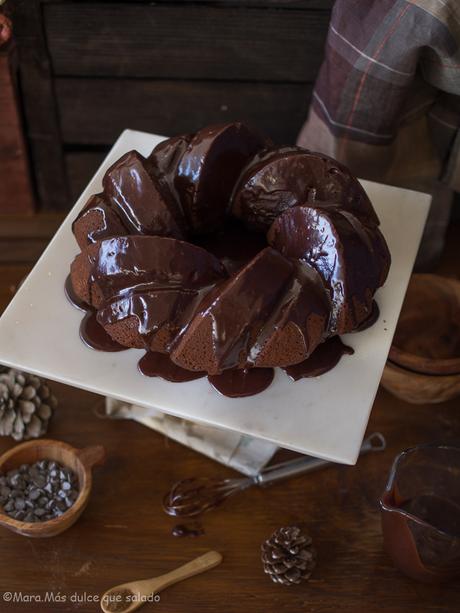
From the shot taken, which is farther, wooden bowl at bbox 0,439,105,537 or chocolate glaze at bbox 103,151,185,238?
wooden bowl at bbox 0,439,105,537

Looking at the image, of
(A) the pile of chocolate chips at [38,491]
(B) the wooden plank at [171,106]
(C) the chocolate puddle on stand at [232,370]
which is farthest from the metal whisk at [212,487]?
(B) the wooden plank at [171,106]

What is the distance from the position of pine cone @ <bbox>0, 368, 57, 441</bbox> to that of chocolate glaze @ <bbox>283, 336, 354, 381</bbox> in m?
0.33

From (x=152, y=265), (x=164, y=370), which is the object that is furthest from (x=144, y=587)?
(x=152, y=265)

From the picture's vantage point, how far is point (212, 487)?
0.88m

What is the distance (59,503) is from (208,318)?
31 cm

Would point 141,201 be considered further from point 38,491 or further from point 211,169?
point 38,491

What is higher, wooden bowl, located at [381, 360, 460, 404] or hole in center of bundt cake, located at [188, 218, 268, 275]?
hole in center of bundt cake, located at [188, 218, 268, 275]

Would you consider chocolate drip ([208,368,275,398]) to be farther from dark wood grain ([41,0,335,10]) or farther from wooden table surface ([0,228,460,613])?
dark wood grain ([41,0,335,10])

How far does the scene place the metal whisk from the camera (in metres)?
0.86

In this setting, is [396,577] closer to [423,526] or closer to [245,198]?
[423,526]

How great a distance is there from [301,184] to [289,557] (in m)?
0.39

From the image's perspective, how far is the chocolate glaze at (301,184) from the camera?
71 centimetres

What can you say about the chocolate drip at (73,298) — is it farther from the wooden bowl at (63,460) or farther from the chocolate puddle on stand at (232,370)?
the wooden bowl at (63,460)

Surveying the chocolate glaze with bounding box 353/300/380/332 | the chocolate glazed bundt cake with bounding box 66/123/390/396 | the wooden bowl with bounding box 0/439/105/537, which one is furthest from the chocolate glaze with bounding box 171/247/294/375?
the wooden bowl with bounding box 0/439/105/537
